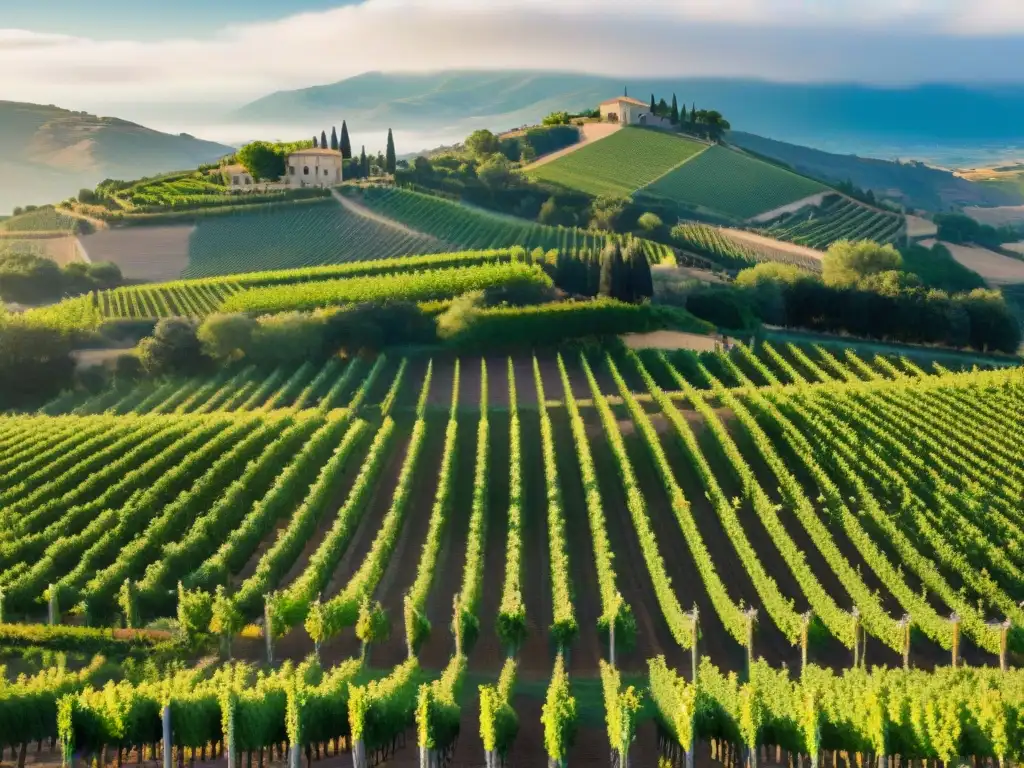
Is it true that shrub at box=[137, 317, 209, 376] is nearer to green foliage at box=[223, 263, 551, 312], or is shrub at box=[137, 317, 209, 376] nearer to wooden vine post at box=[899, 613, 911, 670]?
green foliage at box=[223, 263, 551, 312]

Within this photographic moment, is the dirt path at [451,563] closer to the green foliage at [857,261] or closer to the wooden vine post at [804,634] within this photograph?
the wooden vine post at [804,634]

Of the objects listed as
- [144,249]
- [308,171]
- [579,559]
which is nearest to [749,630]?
[579,559]

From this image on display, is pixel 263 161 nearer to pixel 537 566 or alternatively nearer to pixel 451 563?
pixel 451 563

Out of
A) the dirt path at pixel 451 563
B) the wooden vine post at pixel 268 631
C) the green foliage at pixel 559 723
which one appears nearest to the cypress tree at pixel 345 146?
the dirt path at pixel 451 563

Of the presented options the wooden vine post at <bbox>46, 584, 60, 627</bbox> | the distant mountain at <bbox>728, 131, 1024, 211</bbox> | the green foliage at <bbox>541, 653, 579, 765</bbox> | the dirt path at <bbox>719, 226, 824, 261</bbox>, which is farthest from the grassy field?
the green foliage at <bbox>541, 653, 579, 765</bbox>

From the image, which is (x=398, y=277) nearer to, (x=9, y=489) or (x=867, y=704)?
(x=9, y=489)

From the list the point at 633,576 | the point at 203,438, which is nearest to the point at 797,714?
the point at 633,576
